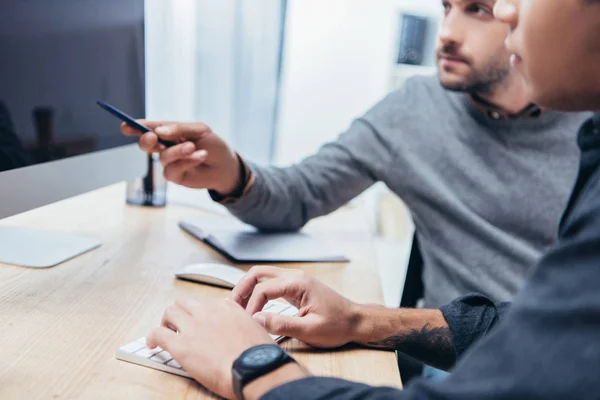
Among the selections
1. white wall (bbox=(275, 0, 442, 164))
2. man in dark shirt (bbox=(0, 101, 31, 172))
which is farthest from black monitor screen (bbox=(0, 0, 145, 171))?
white wall (bbox=(275, 0, 442, 164))

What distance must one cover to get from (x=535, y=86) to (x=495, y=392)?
323 millimetres

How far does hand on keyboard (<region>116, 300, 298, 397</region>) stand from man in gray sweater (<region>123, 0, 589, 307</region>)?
1.54ft

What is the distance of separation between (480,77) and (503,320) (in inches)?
30.9

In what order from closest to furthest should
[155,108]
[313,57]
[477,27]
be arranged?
[477,27] < [155,108] < [313,57]

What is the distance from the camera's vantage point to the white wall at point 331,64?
2646 mm

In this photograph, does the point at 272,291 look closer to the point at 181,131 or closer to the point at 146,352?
the point at 146,352

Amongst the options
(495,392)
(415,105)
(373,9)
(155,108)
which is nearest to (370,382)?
(495,392)

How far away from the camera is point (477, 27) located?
1.27 metres

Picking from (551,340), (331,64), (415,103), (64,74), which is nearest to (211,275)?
(64,74)

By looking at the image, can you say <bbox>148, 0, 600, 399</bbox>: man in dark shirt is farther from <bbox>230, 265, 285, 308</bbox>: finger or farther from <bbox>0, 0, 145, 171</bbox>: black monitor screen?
<bbox>0, 0, 145, 171</bbox>: black monitor screen

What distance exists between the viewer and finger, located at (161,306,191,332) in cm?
63

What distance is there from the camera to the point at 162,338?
62 centimetres

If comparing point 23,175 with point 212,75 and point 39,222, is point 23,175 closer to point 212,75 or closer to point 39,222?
point 39,222

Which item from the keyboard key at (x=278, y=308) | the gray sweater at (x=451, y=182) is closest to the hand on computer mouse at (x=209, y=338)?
the keyboard key at (x=278, y=308)
